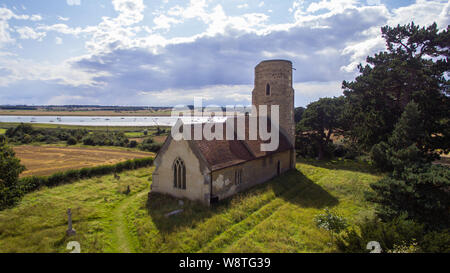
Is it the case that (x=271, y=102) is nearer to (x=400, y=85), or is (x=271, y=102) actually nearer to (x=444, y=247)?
(x=400, y=85)

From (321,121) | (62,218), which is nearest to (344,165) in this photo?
(321,121)

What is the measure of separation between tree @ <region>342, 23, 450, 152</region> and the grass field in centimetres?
677

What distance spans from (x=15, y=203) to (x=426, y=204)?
2970cm

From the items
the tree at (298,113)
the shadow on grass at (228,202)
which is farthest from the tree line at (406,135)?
the tree at (298,113)

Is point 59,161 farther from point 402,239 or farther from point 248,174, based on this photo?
point 402,239

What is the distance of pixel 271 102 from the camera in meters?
28.8

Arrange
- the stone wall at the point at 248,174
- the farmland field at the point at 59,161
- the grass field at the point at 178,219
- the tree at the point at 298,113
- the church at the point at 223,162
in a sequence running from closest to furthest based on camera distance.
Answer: the grass field at the point at 178,219
the church at the point at 223,162
the stone wall at the point at 248,174
the farmland field at the point at 59,161
the tree at the point at 298,113

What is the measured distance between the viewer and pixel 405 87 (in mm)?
20438

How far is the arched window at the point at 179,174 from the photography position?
1897 cm

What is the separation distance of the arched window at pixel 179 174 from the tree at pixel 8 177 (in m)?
13.8

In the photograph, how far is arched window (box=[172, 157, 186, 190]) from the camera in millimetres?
18969

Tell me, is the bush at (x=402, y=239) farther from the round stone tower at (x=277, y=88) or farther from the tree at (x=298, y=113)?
the tree at (x=298, y=113)

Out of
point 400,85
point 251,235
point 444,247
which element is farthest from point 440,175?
point 400,85

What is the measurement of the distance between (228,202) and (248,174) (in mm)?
4519
